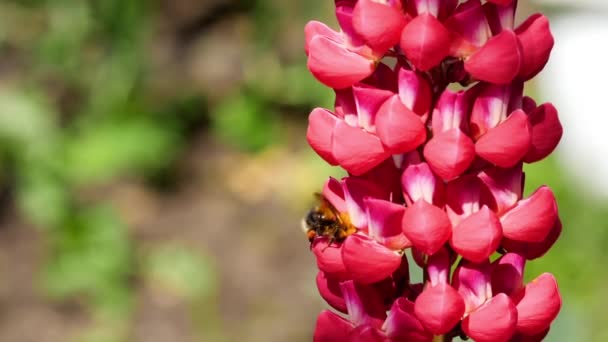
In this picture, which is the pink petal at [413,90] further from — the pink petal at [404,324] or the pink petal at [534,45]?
the pink petal at [404,324]

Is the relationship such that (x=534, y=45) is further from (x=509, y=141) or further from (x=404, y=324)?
(x=404, y=324)

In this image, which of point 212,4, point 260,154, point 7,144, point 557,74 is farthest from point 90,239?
point 557,74

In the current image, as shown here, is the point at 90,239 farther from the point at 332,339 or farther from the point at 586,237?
the point at 332,339

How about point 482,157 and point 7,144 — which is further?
point 7,144

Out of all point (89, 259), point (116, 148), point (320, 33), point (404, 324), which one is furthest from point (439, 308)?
point (116, 148)

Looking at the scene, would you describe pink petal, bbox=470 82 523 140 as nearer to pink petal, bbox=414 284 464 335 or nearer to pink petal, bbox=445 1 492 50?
pink petal, bbox=445 1 492 50

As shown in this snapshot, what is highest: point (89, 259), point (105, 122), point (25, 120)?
point (25, 120)
